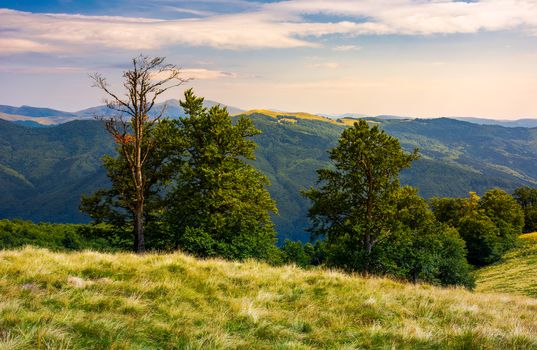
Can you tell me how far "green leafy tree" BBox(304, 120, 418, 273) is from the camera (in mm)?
34438

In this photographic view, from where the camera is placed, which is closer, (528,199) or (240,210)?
(240,210)

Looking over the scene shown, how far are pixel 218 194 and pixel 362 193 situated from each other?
43.7 feet

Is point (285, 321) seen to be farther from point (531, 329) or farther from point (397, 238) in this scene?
point (397, 238)

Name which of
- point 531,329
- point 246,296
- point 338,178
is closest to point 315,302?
point 246,296

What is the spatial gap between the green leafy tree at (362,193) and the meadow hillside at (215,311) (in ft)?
67.9

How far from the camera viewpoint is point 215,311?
9.46 meters

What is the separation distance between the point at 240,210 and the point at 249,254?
3691 mm

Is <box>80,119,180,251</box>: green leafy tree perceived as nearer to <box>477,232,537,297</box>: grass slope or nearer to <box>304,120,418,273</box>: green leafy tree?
<box>304,120,418,273</box>: green leafy tree

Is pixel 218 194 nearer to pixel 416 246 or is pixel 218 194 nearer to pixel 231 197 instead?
pixel 231 197

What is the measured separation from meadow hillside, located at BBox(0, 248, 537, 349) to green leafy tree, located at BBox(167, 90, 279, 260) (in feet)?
56.0

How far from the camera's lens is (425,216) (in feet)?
118

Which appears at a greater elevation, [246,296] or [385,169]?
[385,169]

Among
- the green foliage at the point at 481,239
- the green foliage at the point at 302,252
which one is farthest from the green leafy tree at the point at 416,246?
the green foliage at the point at 302,252

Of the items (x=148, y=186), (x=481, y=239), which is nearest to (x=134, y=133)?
(x=148, y=186)
